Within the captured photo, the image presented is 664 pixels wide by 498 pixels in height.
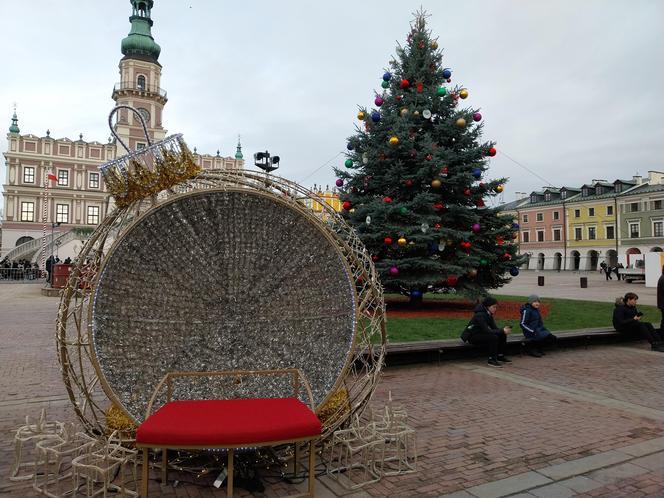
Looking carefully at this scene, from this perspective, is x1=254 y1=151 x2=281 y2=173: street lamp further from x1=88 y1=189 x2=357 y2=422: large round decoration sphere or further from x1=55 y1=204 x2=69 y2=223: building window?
x1=55 y1=204 x2=69 y2=223: building window

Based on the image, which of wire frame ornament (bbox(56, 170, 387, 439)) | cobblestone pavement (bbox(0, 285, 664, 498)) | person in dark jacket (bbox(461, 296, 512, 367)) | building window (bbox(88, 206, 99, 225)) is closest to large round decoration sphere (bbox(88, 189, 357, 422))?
wire frame ornament (bbox(56, 170, 387, 439))

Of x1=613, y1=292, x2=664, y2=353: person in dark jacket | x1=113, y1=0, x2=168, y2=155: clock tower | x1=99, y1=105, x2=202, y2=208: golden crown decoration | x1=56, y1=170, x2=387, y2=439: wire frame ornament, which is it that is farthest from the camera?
x1=113, y1=0, x2=168, y2=155: clock tower

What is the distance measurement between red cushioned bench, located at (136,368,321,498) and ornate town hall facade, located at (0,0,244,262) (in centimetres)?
4912

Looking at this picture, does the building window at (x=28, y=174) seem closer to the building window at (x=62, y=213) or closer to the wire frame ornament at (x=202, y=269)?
the building window at (x=62, y=213)

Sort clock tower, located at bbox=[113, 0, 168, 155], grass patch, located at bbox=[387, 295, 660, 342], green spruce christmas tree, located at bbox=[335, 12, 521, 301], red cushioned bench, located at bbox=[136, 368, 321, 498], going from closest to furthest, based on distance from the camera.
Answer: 1. red cushioned bench, located at bbox=[136, 368, 321, 498]
2. grass patch, located at bbox=[387, 295, 660, 342]
3. green spruce christmas tree, located at bbox=[335, 12, 521, 301]
4. clock tower, located at bbox=[113, 0, 168, 155]

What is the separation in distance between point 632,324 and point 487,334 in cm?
341

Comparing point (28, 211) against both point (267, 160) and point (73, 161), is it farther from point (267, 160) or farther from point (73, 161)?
point (267, 160)

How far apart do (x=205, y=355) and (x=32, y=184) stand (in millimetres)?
58342

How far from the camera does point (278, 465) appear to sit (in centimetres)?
377

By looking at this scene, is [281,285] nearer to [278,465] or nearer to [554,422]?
[278,465]

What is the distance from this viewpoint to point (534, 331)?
8.64m

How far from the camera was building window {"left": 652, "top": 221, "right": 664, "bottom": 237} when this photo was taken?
52781 mm

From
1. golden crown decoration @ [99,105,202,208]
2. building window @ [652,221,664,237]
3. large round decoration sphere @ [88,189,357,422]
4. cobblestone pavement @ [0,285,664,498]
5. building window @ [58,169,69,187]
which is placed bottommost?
cobblestone pavement @ [0,285,664,498]

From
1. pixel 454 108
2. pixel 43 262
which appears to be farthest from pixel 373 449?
pixel 43 262
